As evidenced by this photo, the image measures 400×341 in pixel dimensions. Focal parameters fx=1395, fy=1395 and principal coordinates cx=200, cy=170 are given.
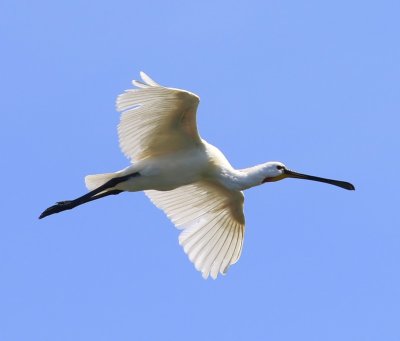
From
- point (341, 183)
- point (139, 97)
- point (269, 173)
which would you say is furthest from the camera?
point (341, 183)

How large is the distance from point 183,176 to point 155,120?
922 millimetres

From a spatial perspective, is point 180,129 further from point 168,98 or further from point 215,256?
point 215,256

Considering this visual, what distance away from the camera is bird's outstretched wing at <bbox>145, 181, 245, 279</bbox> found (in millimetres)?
21219

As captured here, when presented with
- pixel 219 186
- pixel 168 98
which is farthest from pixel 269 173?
pixel 168 98

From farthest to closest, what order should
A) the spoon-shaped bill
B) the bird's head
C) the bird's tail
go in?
the spoon-shaped bill < the bird's head < the bird's tail

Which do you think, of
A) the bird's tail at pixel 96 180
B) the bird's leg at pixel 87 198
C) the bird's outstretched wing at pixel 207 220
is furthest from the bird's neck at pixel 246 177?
the bird's tail at pixel 96 180

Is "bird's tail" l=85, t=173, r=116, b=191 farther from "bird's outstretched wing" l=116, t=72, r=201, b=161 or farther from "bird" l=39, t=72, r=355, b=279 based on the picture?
"bird's outstretched wing" l=116, t=72, r=201, b=161

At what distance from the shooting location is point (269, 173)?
20609mm

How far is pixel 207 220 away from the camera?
21469 millimetres

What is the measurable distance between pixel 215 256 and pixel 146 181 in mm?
2024

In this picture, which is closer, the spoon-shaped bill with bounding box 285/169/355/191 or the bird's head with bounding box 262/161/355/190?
the bird's head with bounding box 262/161/355/190

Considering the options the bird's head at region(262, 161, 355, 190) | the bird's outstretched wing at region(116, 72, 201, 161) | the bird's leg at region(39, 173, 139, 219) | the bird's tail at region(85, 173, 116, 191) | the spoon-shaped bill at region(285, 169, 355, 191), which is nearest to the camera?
the bird's outstretched wing at region(116, 72, 201, 161)

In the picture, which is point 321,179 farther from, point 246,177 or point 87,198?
point 87,198

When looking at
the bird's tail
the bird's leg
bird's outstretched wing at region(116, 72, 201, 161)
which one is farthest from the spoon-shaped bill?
the bird's tail
